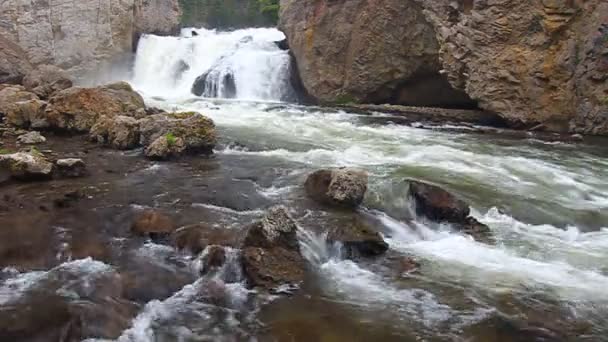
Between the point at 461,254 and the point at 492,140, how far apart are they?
28.5ft

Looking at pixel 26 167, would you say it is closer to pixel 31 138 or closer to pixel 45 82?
pixel 31 138

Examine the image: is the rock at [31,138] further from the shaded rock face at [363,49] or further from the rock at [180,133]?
the shaded rock face at [363,49]

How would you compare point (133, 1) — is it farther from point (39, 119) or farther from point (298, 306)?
point (298, 306)

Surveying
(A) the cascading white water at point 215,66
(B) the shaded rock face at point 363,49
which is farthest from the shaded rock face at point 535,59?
(A) the cascading white water at point 215,66

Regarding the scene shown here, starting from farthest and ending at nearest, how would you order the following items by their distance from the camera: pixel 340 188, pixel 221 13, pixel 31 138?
pixel 221 13, pixel 31 138, pixel 340 188

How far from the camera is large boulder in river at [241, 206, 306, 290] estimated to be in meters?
6.14

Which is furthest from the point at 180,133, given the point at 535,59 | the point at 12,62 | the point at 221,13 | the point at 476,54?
the point at 221,13

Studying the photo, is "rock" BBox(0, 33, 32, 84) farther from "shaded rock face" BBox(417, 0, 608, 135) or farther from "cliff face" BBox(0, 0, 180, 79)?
"shaded rock face" BBox(417, 0, 608, 135)

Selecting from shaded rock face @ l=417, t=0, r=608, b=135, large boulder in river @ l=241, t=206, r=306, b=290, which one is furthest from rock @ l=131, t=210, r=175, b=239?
shaded rock face @ l=417, t=0, r=608, b=135

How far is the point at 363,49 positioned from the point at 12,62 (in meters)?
12.8

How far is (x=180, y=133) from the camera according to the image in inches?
451

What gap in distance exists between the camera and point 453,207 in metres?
8.20

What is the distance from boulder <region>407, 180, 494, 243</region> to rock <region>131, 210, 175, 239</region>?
11.9ft

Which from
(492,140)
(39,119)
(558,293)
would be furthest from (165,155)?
(492,140)
